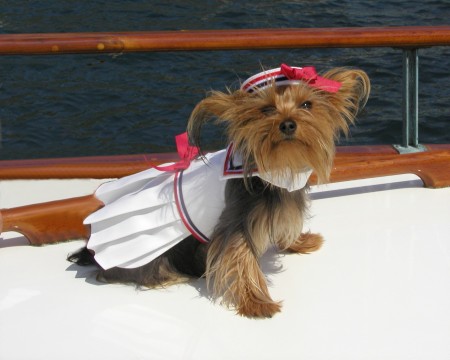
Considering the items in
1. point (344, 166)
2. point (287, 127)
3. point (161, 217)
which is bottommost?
point (344, 166)

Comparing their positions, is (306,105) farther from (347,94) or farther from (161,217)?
(161,217)

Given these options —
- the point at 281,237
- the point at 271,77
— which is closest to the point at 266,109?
the point at 271,77

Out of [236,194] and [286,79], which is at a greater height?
[286,79]

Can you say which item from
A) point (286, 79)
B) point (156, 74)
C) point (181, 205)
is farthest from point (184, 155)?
point (156, 74)

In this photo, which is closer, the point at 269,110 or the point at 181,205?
the point at 269,110

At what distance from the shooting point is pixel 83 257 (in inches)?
101

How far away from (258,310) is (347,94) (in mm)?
643

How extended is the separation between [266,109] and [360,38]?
105 cm

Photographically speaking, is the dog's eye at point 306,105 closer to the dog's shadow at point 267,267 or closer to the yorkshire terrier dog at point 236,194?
the yorkshire terrier dog at point 236,194

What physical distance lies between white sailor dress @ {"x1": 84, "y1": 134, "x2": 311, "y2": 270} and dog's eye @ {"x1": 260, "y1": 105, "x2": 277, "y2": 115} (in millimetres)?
241

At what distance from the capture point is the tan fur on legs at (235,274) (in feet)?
7.64

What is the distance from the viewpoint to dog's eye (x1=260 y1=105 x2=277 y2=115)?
84.2 inches

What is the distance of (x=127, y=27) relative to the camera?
10148 mm

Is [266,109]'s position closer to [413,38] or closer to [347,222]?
[347,222]
